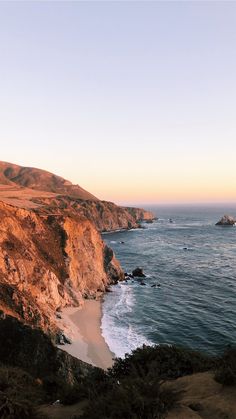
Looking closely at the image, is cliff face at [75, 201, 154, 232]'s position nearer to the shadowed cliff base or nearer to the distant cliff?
the distant cliff

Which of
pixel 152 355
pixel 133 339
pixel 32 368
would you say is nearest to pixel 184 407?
pixel 152 355

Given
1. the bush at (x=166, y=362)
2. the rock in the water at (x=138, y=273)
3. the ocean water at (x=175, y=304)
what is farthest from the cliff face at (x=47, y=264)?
the bush at (x=166, y=362)

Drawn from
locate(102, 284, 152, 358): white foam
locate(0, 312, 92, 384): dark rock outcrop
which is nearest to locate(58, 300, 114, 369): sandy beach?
locate(102, 284, 152, 358): white foam

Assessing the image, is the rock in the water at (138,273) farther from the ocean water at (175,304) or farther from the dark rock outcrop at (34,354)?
the dark rock outcrop at (34,354)

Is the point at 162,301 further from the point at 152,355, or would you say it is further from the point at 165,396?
the point at 165,396

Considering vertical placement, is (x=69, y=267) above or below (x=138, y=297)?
above
